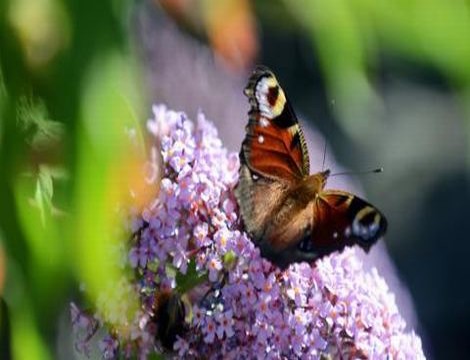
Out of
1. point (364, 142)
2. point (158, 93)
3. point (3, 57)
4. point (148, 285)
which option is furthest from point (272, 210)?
point (364, 142)

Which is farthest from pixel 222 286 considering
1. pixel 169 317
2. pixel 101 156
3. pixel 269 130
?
pixel 101 156

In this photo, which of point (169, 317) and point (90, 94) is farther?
point (169, 317)

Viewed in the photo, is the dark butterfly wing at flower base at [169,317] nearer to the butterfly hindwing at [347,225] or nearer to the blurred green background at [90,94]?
the butterfly hindwing at [347,225]

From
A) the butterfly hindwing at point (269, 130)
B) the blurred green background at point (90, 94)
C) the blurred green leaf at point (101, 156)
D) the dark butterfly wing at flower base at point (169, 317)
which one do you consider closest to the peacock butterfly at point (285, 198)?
the butterfly hindwing at point (269, 130)

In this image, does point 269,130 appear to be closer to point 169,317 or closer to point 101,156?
point 169,317

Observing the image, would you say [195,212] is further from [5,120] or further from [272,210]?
[5,120]

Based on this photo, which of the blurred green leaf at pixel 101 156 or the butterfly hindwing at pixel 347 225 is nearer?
the blurred green leaf at pixel 101 156
